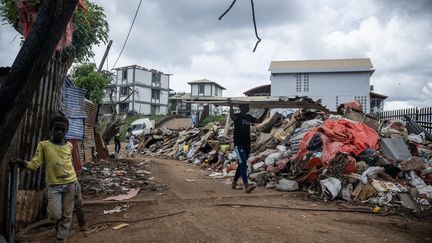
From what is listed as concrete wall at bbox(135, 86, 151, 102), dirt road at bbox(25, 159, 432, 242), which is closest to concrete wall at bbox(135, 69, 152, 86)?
concrete wall at bbox(135, 86, 151, 102)

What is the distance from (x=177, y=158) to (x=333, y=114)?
7592 mm

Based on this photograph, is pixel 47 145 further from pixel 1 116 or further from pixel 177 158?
pixel 177 158

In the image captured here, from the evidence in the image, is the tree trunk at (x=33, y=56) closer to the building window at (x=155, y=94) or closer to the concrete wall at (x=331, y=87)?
the concrete wall at (x=331, y=87)

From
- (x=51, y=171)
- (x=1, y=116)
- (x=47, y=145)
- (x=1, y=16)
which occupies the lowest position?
(x=51, y=171)

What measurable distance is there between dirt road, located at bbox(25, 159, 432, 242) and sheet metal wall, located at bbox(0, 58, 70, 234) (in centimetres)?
43

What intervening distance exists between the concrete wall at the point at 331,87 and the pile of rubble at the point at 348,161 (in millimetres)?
19358

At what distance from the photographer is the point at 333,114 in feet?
42.8

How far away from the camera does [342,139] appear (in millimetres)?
8922

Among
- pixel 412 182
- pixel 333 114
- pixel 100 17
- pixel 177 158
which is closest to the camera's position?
pixel 412 182

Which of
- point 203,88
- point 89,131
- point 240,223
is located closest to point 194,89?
point 203,88

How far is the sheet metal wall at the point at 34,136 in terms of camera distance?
15.1ft

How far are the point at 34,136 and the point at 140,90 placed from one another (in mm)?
50079

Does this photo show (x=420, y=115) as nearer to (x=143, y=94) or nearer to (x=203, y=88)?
(x=143, y=94)

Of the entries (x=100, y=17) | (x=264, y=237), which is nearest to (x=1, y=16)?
(x=100, y=17)
